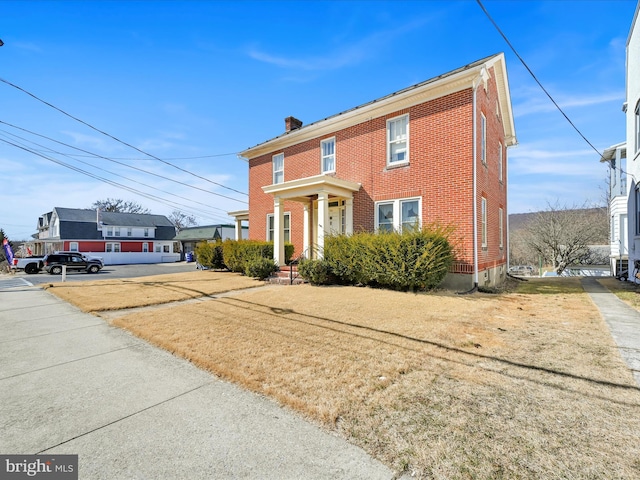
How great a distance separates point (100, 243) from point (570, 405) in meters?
47.9

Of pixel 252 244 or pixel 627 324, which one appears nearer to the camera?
pixel 627 324

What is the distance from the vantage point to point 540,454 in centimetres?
219

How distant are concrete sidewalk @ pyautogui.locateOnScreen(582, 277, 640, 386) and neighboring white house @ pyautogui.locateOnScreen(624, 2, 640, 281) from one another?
4.64 meters

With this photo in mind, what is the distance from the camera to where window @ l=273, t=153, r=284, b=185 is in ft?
52.9

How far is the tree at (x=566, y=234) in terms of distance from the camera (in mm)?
26359

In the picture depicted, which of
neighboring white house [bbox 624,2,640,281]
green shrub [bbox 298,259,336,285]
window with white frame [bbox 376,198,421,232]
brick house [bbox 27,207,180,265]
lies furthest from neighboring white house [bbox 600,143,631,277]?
brick house [bbox 27,207,180,265]

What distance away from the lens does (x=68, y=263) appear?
23.7 m

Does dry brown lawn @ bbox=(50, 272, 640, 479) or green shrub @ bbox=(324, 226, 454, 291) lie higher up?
green shrub @ bbox=(324, 226, 454, 291)

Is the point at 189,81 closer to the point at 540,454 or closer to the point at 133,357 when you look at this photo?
the point at 133,357

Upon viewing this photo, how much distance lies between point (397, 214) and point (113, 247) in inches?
1635

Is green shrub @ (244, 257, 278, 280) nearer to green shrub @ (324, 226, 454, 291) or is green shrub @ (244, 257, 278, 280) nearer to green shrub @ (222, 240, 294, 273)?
green shrub @ (222, 240, 294, 273)

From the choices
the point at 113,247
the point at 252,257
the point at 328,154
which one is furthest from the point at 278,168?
the point at 113,247

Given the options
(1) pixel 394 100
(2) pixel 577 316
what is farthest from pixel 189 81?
(2) pixel 577 316

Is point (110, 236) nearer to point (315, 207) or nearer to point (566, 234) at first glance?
point (315, 207)
